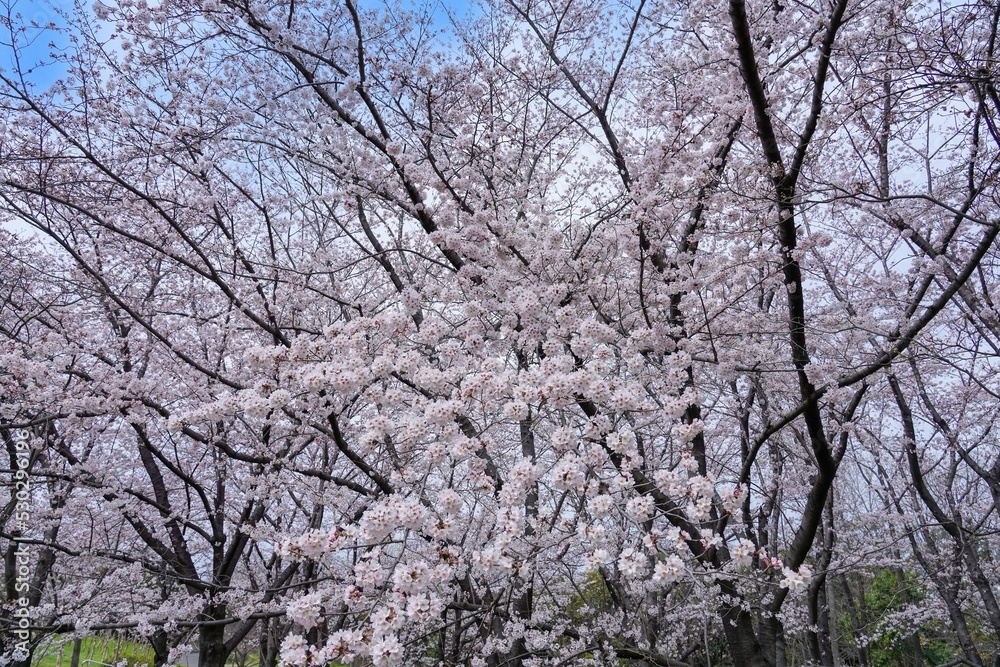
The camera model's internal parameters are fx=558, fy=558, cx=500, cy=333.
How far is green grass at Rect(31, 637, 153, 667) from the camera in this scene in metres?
6.91

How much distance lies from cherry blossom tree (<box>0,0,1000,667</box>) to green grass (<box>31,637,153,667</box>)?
677 mm

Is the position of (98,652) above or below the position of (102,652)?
below

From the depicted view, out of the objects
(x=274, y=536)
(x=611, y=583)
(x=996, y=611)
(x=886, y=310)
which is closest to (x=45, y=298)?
(x=274, y=536)

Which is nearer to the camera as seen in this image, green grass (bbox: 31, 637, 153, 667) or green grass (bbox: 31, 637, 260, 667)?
green grass (bbox: 31, 637, 260, 667)

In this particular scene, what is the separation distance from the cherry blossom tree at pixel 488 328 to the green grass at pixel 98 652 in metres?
0.68

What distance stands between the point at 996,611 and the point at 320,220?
11033 mm

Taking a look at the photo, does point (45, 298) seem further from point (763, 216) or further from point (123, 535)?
point (763, 216)

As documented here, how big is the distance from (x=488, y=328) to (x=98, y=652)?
25039 millimetres

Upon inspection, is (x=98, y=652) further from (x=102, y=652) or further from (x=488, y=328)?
(x=488, y=328)

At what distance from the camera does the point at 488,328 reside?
203 inches

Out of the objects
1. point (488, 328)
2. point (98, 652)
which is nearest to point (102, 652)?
point (98, 652)

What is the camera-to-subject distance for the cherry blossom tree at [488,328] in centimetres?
367

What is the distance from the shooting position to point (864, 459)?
435 inches

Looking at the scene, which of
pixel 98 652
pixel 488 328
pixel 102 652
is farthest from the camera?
pixel 98 652
